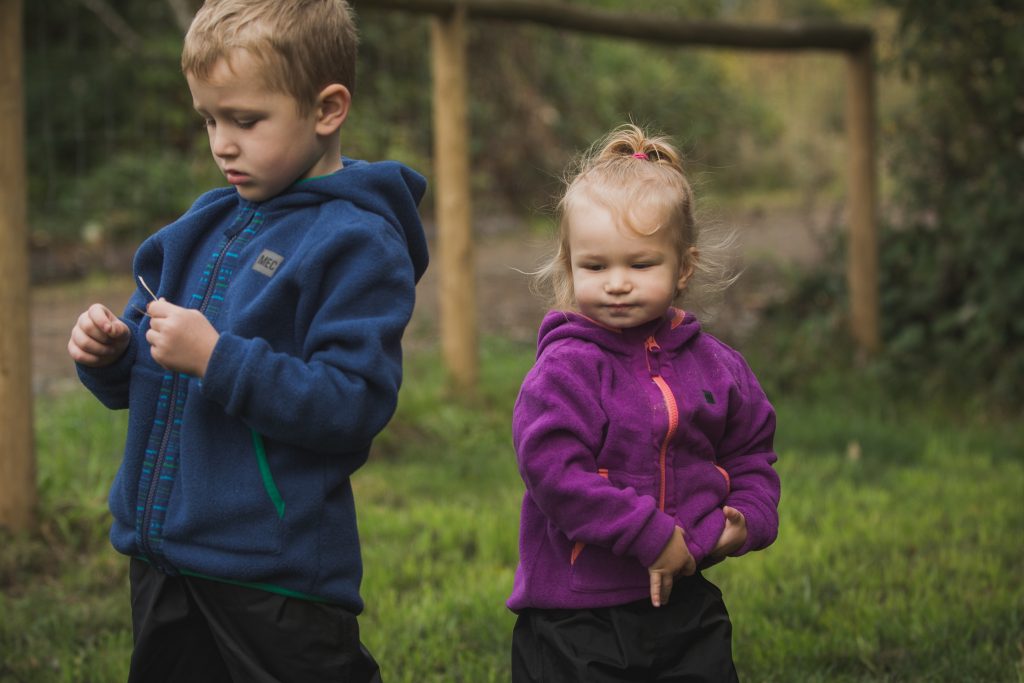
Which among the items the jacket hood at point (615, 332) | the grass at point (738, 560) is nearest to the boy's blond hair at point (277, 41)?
the jacket hood at point (615, 332)

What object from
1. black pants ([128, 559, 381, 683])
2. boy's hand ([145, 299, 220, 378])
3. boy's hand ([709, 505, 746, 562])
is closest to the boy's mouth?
boy's hand ([145, 299, 220, 378])

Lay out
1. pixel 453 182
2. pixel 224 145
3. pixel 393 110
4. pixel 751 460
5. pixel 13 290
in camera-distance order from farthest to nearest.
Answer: pixel 393 110, pixel 453 182, pixel 13 290, pixel 751 460, pixel 224 145

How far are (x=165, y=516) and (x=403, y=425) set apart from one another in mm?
3437

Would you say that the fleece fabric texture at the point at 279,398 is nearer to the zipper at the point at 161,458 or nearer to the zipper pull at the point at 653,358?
the zipper at the point at 161,458

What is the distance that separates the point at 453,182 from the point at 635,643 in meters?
3.81

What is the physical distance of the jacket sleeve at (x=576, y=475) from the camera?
7.09ft

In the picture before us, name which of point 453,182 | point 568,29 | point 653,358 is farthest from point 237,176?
point 568,29

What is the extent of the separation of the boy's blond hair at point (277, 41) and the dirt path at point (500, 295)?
3.68 m

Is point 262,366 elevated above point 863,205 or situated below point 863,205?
below

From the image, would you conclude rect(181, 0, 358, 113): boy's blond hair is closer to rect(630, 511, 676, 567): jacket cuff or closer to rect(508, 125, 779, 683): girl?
rect(508, 125, 779, 683): girl

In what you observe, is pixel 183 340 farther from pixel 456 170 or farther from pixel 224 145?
pixel 456 170

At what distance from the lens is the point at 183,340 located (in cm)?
204

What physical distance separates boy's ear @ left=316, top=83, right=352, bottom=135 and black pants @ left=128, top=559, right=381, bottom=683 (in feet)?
2.77

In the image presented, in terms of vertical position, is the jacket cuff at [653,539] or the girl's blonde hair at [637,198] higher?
the girl's blonde hair at [637,198]
